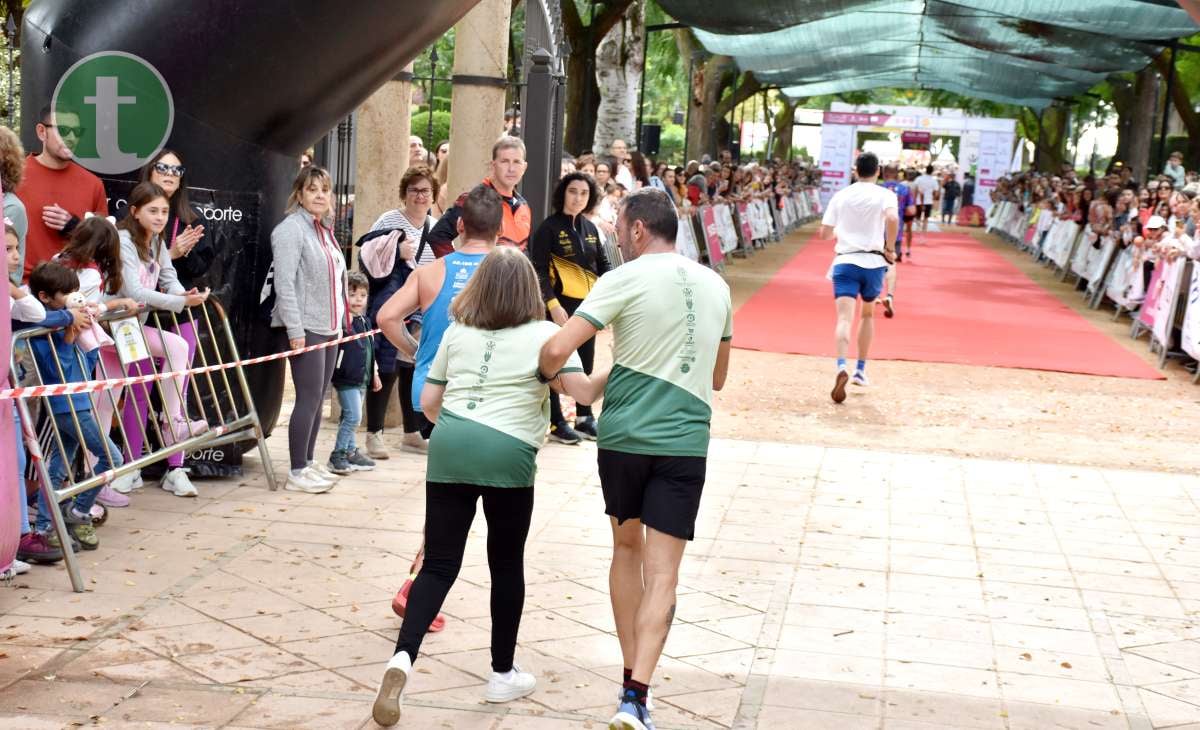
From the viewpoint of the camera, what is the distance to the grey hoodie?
7691 mm

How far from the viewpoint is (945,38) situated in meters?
31.3

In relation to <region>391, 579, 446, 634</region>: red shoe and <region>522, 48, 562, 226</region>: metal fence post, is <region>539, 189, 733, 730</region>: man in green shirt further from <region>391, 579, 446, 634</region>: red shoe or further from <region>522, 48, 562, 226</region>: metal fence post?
<region>522, 48, 562, 226</region>: metal fence post

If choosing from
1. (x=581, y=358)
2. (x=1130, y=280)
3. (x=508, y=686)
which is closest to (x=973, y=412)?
(x=581, y=358)

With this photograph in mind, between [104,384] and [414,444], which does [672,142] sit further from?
[104,384]

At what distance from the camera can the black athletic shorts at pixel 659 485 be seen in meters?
4.48

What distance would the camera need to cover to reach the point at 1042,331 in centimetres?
1745

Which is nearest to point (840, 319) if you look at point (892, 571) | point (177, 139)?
point (892, 571)

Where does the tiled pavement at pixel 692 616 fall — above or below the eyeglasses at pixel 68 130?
below

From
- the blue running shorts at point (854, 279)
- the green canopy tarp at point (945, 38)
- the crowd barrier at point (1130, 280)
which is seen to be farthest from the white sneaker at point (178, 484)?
the green canopy tarp at point (945, 38)

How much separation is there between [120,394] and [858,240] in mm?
6551

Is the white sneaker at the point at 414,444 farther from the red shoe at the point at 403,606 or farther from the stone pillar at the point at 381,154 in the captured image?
the red shoe at the point at 403,606

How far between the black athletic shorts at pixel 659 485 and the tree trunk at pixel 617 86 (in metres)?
20.6

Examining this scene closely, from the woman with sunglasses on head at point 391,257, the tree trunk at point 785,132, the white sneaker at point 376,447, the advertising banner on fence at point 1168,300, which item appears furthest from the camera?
the tree trunk at point 785,132

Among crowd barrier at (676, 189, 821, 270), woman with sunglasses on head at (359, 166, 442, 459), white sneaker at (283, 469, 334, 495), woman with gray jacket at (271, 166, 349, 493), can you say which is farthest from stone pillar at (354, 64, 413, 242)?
crowd barrier at (676, 189, 821, 270)
